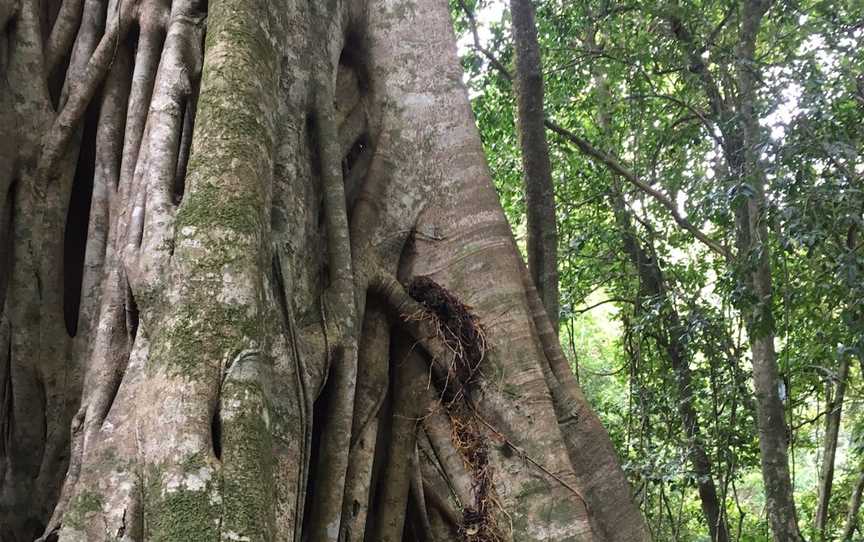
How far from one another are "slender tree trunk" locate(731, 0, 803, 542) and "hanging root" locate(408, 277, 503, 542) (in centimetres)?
236

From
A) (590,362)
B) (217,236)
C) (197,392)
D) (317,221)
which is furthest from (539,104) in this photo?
(590,362)

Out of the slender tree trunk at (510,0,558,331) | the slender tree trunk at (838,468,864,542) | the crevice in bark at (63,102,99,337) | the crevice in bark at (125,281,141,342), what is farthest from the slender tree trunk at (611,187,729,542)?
the crevice in bark at (125,281,141,342)

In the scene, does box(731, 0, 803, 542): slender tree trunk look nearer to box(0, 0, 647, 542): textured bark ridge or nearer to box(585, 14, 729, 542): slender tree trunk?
box(585, 14, 729, 542): slender tree trunk

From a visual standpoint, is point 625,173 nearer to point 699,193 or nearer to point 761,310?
point 699,193

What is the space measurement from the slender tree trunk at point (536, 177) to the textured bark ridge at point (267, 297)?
862 mm

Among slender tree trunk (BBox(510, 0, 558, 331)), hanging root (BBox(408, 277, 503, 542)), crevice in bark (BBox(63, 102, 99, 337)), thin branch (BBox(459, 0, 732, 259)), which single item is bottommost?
hanging root (BBox(408, 277, 503, 542))

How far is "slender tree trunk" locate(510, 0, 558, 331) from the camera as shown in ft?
15.1

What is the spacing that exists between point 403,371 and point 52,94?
2.01m

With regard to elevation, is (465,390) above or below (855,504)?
below

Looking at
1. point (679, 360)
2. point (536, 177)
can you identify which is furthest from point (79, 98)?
point (679, 360)

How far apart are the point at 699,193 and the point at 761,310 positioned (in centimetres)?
159

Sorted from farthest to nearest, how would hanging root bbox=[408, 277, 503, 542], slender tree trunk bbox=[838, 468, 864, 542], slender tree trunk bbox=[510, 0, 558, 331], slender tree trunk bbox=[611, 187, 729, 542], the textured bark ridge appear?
slender tree trunk bbox=[838, 468, 864, 542] < slender tree trunk bbox=[611, 187, 729, 542] < slender tree trunk bbox=[510, 0, 558, 331] < hanging root bbox=[408, 277, 503, 542] < the textured bark ridge

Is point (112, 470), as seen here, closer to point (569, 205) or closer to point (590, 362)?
point (569, 205)

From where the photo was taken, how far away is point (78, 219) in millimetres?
3555
